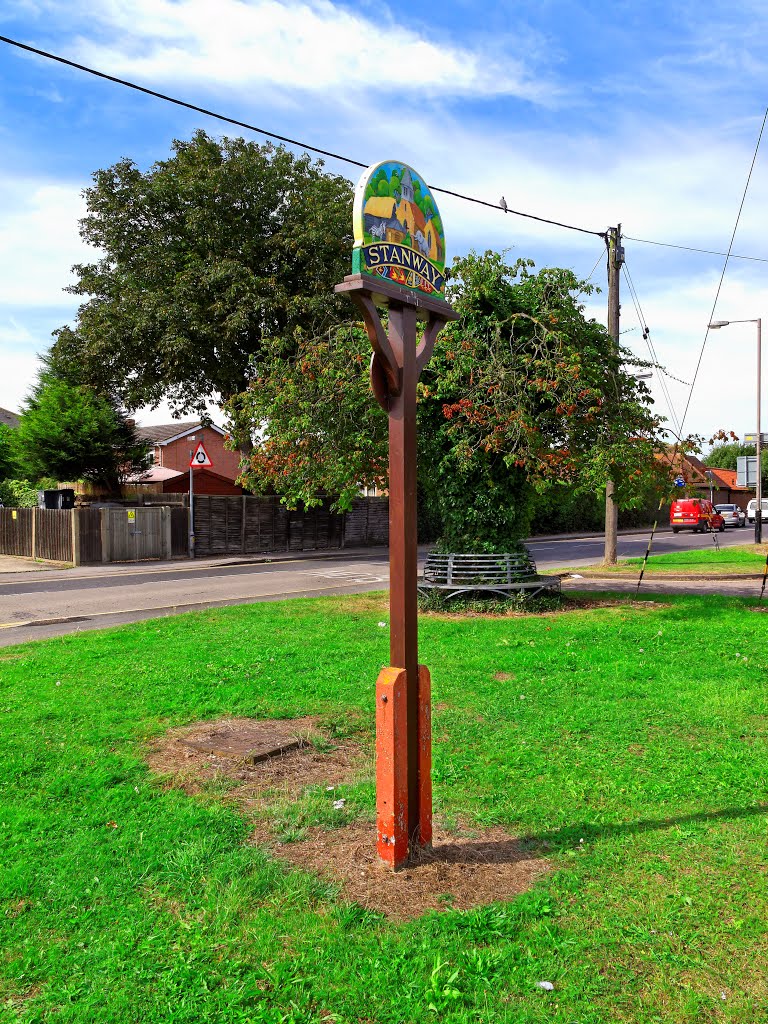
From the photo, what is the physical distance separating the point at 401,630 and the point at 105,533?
1974 centimetres

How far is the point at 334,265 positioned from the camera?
25.1 metres

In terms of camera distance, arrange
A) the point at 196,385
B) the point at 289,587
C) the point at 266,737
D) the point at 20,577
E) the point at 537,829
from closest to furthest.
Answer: the point at 537,829 < the point at 266,737 < the point at 289,587 < the point at 20,577 < the point at 196,385

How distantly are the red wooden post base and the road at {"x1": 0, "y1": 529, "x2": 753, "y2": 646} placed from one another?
735cm

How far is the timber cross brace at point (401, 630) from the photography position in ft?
12.7

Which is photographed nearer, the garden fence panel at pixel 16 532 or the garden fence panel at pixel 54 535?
the garden fence panel at pixel 54 535

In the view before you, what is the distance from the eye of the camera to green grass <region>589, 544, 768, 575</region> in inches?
750

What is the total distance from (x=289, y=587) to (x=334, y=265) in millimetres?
12731

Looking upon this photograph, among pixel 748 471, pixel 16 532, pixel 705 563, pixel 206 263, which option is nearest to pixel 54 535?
pixel 16 532

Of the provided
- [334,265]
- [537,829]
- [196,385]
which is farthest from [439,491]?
[196,385]

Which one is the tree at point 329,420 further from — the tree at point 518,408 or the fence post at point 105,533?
the fence post at point 105,533

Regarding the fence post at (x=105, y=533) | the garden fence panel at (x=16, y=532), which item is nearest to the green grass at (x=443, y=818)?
the fence post at (x=105, y=533)

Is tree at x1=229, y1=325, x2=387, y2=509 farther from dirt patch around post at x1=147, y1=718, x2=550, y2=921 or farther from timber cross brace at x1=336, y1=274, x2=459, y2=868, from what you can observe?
timber cross brace at x1=336, y1=274, x2=459, y2=868

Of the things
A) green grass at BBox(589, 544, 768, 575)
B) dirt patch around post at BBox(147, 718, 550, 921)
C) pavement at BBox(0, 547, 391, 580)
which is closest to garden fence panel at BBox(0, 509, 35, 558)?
pavement at BBox(0, 547, 391, 580)

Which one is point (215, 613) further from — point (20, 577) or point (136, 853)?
point (20, 577)
